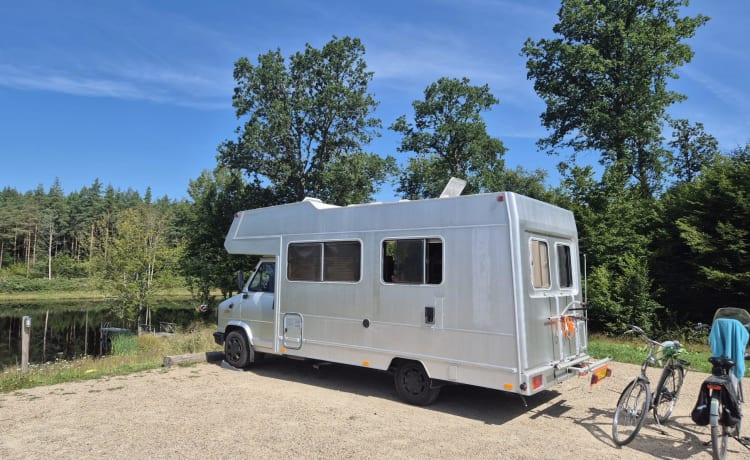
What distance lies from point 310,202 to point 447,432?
4196mm

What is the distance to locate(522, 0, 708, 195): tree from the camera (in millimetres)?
19875

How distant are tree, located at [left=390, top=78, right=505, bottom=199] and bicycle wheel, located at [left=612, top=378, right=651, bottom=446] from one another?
22268 millimetres

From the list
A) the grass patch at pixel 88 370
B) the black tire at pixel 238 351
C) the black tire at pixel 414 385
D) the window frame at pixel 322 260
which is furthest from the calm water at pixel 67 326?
the black tire at pixel 414 385

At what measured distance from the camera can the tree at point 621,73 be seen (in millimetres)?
19875

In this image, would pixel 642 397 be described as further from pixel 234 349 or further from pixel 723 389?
pixel 234 349

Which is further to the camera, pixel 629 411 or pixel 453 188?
pixel 453 188

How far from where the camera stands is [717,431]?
14.0ft

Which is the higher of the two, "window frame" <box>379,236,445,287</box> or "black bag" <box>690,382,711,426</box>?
"window frame" <box>379,236,445,287</box>

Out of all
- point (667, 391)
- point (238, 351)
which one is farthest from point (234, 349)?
point (667, 391)

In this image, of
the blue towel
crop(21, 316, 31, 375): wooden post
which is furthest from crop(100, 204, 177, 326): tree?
the blue towel

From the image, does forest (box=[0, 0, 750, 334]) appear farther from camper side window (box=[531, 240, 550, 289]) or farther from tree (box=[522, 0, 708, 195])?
camper side window (box=[531, 240, 550, 289])

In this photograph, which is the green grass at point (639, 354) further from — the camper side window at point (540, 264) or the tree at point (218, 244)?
the tree at point (218, 244)

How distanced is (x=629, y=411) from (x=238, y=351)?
647cm

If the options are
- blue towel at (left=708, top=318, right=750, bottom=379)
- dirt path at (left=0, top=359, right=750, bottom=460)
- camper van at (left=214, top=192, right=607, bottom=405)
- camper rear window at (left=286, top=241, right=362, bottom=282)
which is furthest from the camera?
camper rear window at (left=286, top=241, right=362, bottom=282)
